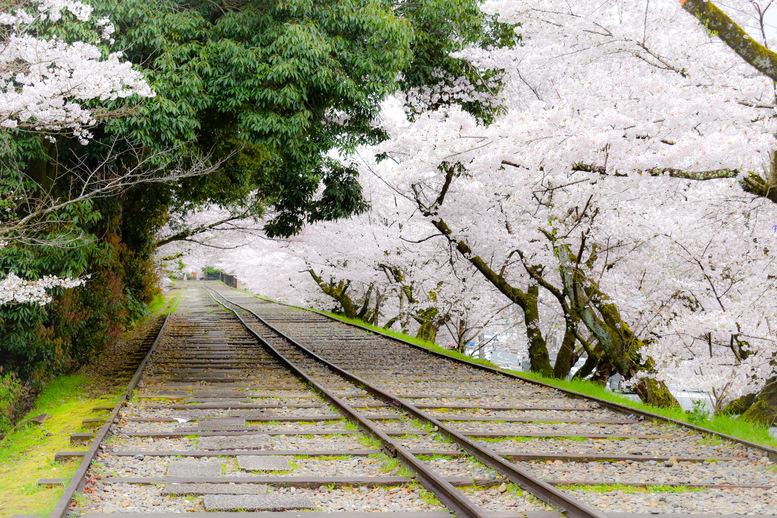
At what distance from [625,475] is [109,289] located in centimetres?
1112

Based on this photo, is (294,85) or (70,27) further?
(294,85)

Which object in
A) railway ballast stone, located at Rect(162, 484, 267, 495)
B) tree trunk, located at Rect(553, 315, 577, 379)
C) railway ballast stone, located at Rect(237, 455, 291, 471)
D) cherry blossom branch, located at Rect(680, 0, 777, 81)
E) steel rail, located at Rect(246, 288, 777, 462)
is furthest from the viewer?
tree trunk, located at Rect(553, 315, 577, 379)

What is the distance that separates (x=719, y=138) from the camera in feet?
20.6

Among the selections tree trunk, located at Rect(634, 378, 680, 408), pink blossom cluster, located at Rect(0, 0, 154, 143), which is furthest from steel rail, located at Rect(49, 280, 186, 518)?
tree trunk, located at Rect(634, 378, 680, 408)

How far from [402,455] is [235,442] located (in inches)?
73.0

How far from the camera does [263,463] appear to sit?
566 centimetres

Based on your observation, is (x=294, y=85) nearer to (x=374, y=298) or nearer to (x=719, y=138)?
(x=719, y=138)

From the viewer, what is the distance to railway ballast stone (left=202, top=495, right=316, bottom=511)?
457cm

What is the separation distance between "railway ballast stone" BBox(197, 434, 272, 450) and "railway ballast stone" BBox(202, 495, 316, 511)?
57.9 inches

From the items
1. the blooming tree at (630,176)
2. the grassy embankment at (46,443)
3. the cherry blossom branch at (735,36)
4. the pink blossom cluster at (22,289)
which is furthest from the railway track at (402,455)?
the cherry blossom branch at (735,36)

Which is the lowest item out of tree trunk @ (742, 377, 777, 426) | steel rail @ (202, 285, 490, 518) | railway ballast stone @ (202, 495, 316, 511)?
railway ballast stone @ (202, 495, 316, 511)

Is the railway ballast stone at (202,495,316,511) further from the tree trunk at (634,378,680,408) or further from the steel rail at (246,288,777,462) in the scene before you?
the tree trunk at (634,378,680,408)

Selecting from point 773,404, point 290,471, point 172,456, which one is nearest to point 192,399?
point 172,456

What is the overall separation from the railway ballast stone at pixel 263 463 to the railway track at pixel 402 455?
0.06ft
